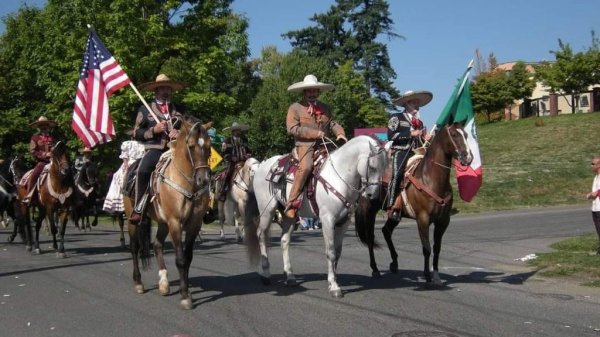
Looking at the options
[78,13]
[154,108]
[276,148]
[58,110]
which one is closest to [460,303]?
[154,108]

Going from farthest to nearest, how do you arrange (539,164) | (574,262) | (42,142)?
(539,164) → (42,142) → (574,262)

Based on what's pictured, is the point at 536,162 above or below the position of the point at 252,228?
above

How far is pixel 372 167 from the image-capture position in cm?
980

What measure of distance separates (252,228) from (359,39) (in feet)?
216

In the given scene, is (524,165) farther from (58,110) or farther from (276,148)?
(58,110)

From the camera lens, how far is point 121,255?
15586 millimetres

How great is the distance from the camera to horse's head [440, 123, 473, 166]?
1041cm

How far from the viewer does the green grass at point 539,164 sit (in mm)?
33625

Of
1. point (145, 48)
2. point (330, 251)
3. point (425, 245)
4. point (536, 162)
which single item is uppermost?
point (145, 48)

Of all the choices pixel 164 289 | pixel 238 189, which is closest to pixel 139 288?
pixel 164 289

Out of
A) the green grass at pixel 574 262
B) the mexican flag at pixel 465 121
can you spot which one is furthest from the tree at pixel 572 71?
the mexican flag at pixel 465 121

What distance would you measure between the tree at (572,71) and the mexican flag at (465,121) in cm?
5036

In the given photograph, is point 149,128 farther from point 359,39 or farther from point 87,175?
point 359,39

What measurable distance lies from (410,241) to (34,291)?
1113 cm
